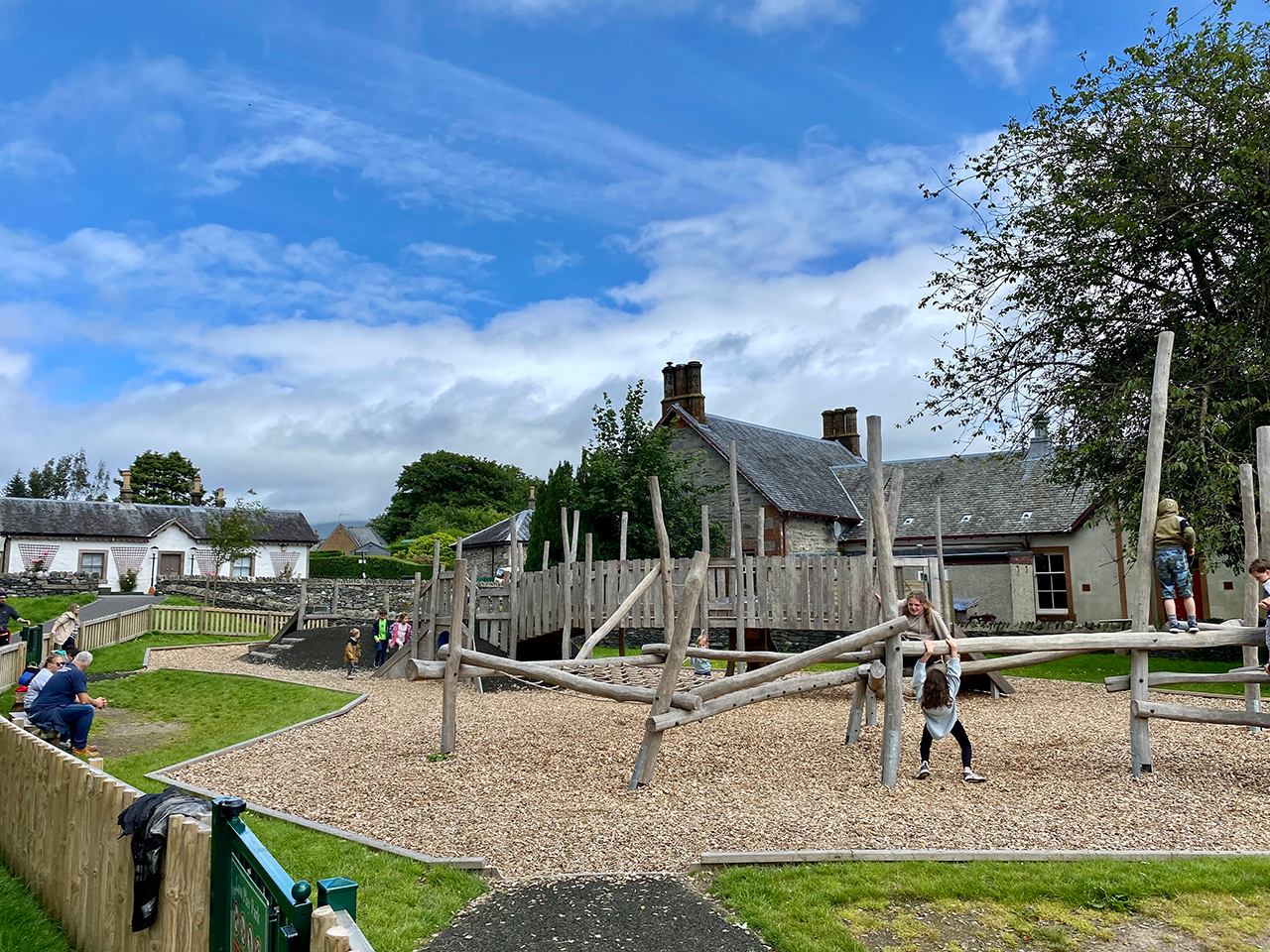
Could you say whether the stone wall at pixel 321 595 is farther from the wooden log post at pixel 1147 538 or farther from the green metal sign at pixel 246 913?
the green metal sign at pixel 246 913

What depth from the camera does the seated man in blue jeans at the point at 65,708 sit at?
959 centimetres

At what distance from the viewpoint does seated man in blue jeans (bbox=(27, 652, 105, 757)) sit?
9594 millimetres

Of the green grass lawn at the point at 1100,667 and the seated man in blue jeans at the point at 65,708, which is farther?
the green grass lawn at the point at 1100,667

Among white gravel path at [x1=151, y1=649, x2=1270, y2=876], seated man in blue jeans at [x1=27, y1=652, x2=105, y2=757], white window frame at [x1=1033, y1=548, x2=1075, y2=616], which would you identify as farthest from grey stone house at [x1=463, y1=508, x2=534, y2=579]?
seated man in blue jeans at [x1=27, y1=652, x2=105, y2=757]

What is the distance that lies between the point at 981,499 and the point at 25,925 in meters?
29.1

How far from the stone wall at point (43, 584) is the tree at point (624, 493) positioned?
1828 centimetres

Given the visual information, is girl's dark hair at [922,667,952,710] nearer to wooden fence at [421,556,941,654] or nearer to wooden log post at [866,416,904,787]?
wooden log post at [866,416,904,787]

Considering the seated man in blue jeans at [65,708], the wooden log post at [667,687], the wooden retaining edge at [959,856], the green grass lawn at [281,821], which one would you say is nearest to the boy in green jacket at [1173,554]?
the wooden retaining edge at [959,856]

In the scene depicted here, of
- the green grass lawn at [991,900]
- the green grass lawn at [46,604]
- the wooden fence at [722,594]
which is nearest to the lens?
the green grass lawn at [991,900]

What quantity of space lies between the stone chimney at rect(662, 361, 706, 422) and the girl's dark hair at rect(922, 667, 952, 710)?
23709 mm

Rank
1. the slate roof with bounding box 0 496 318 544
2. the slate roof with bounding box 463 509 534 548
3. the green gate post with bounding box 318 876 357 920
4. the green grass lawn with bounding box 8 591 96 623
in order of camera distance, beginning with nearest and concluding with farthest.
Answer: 1. the green gate post with bounding box 318 876 357 920
2. the green grass lawn with bounding box 8 591 96 623
3. the slate roof with bounding box 0 496 318 544
4. the slate roof with bounding box 463 509 534 548

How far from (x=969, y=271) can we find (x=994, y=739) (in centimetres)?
1310

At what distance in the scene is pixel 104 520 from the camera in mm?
46938

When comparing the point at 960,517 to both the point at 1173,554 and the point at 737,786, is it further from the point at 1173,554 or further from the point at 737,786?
the point at 737,786
